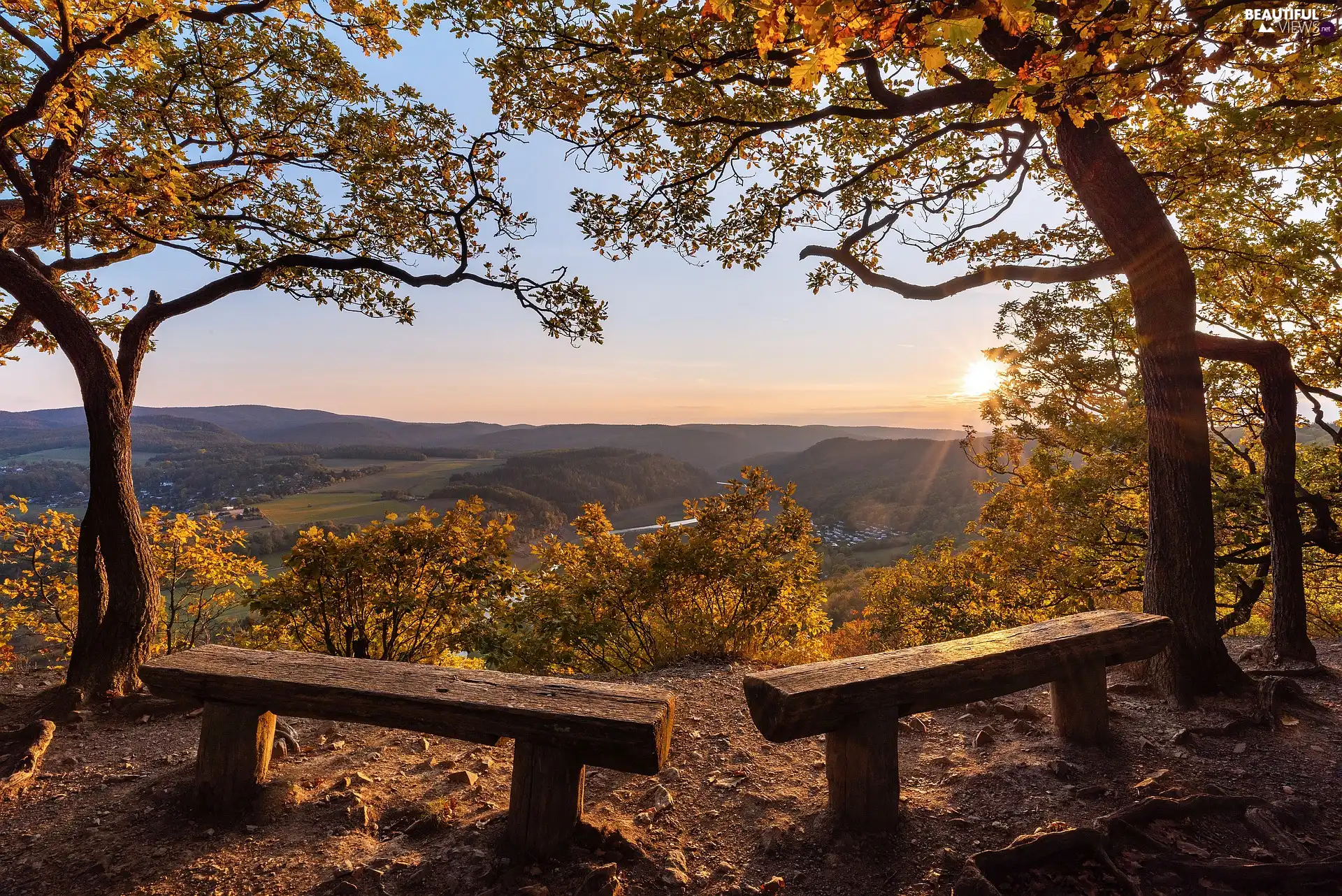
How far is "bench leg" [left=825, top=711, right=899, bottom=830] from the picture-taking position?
113 inches

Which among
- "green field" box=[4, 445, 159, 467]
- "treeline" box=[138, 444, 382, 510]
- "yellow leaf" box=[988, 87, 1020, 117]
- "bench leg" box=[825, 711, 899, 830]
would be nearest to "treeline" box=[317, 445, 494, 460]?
"treeline" box=[138, 444, 382, 510]

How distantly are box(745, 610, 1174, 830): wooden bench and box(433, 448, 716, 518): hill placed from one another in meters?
63.4

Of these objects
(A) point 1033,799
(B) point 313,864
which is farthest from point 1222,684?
(B) point 313,864

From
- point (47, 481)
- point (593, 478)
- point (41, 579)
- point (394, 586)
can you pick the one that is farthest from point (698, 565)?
point (47, 481)

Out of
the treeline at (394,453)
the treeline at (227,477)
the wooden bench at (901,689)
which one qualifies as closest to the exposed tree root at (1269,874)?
the wooden bench at (901,689)

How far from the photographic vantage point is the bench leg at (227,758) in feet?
9.89

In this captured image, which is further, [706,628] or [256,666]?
[706,628]

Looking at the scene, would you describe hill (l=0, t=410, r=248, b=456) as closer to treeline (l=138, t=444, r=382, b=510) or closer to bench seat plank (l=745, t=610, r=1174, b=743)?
treeline (l=138, t=444, r=382, b=510)

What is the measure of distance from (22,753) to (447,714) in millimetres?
3497

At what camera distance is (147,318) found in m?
5.48

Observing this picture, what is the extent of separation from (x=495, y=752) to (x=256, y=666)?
68.9 inches

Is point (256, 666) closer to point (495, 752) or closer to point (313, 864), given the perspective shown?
point (313, 864)

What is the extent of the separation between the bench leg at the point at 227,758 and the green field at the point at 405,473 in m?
74.4

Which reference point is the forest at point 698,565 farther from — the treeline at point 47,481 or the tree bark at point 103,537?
the treeline at point 47,481
